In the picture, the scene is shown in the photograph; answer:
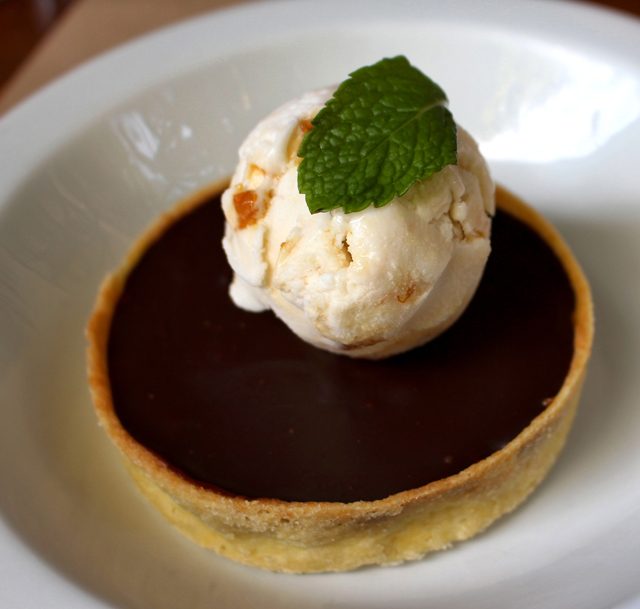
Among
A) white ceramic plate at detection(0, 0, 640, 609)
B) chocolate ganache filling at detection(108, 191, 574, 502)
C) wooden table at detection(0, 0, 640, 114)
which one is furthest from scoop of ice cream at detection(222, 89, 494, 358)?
wooden table at detection(0, 0, 640, 114)

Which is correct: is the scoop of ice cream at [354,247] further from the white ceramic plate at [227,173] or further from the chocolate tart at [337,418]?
the white ceramic plate at [227,173]

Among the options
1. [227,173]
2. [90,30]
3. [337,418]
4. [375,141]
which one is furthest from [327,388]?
[90,30]

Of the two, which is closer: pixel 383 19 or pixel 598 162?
pixel 598 162

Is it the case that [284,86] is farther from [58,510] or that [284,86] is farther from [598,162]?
[58,510]

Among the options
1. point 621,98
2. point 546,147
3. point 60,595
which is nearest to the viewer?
point 60,595

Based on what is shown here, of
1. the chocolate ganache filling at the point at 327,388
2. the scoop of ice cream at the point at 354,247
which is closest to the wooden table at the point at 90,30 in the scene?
the chocolate ganache filling at the point at 327,388

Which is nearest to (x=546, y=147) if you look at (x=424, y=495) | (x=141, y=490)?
(x=424, y=495)

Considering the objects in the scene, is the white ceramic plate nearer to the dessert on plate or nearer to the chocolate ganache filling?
the dessert on plate
